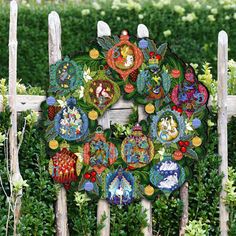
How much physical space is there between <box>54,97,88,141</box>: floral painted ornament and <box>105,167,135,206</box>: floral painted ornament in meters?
0.27

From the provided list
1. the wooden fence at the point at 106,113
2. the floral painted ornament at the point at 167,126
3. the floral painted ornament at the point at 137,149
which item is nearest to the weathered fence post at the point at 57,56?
the wooden fence at the point at 106,113

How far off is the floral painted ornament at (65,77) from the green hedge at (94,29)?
3234 mm

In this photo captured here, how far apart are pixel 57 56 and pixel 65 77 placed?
0.11m

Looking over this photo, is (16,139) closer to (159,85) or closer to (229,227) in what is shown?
(159,85)

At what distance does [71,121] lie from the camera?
13.4ft

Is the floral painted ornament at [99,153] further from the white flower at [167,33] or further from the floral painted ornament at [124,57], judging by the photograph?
the white flower at [167,33]

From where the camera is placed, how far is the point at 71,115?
4.09 m

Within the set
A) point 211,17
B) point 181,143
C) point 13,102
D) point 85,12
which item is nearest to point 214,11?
point 211,17

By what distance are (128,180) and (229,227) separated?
607mm

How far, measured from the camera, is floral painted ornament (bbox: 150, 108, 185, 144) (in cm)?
411

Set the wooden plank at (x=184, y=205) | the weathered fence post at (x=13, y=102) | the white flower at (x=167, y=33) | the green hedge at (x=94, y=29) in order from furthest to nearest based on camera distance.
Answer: the white flower at (x=167, y=33) < the green hedge at (x=94, y=29) < the wooden plank at (x=184, y=205) < the weathered fence post at (x=13, y=102)

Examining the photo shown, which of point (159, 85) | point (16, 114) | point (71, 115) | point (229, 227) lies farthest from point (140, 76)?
point (229, 227)

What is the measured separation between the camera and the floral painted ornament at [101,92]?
409 centimetres

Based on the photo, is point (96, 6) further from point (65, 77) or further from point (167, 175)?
point (167, 175)
